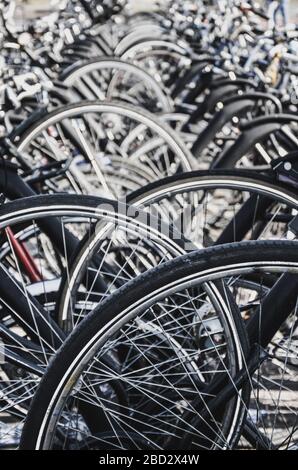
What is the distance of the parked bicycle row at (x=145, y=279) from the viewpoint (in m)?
2.84

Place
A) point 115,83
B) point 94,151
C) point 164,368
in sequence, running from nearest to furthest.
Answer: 1. point 164,368
2. point 94,151
3. point 115,83

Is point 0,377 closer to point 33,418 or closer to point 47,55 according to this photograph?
point 33,418

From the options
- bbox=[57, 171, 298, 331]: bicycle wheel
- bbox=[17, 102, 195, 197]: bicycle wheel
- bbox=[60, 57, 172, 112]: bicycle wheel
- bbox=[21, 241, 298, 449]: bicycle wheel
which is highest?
bbox=[60, 57, 172, 112]: bicycle wheel

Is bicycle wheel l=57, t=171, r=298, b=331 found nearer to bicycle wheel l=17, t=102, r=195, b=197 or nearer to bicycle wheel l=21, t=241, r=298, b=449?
bicycle wheel l=21, t=241, r=298, b=449

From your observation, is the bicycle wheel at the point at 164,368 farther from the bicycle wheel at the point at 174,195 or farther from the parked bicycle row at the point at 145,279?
the bicycle wheel at the point at 174,195

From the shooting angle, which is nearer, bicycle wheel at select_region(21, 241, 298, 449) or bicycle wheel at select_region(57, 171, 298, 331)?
bicycle wheel at select_region(21, 241, 298, 449)

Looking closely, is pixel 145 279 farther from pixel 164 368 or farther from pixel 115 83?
pixel 115 83

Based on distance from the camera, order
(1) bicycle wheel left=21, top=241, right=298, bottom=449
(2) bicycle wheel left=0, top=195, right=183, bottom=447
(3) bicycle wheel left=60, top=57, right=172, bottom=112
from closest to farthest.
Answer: (1) bicycle wheel left=21, top=241, right=298, bottom=449, (2) bicycle wheel left=0, top=195, right=183, bottom=447, (3) bicycle wheel left=60, top=57, right=172, bottom=112

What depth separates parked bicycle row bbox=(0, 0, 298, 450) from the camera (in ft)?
9.31

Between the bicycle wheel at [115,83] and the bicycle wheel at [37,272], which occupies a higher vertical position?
the bicycle wheel at [115,83]

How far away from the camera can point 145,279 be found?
2766mm

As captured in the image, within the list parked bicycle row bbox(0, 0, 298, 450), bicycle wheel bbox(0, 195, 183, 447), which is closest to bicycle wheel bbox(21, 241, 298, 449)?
parked bicycle row bbox(0, 0, 298, 450)

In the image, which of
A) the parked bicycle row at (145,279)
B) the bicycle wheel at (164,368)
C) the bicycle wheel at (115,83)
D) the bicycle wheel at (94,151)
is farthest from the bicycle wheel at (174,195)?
the bicycle wheel at (115,83)

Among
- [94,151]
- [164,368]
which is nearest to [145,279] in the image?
[164,368]
